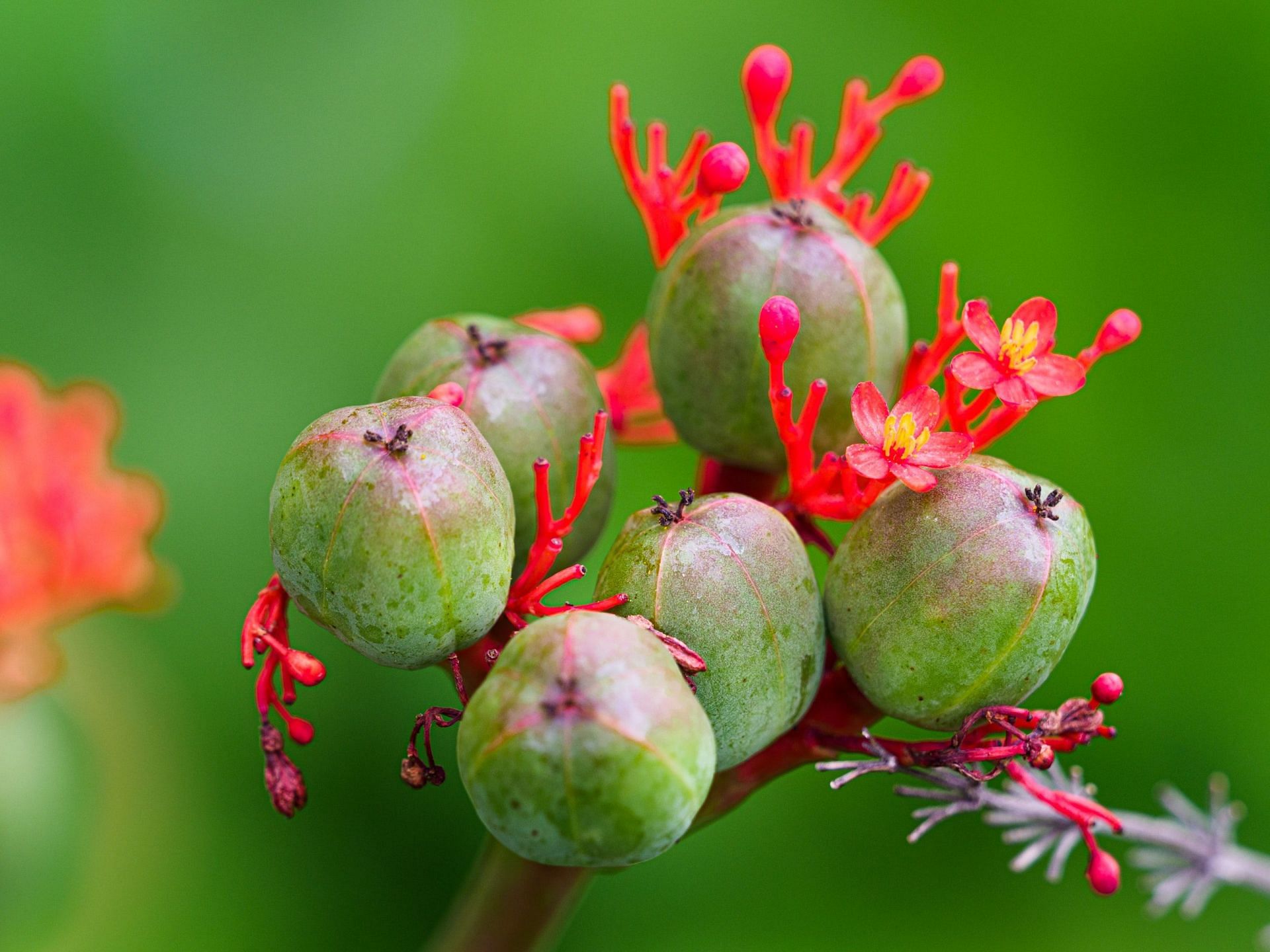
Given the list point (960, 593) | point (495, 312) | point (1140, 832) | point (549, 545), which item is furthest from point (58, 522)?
point (1140, 832)

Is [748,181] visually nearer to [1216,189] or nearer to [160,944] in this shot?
[1216,189]

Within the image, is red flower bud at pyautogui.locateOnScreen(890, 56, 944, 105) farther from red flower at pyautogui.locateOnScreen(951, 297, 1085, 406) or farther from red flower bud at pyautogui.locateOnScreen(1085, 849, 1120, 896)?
red flower bud at pyautogui.locateOnScreen(1085, 849, 1120, 896)

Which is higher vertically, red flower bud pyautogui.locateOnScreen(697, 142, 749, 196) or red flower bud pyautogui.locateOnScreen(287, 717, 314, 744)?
red flower bud pyautogui.locateOnScreen(697, 142, 749, 196)

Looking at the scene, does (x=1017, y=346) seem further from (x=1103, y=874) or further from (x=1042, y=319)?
(x=1103, y=874)

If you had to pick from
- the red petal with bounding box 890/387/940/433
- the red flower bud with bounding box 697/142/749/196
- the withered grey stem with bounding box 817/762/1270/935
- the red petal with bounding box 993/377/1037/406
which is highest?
the red flower bud with bounding box 697/142/749/196

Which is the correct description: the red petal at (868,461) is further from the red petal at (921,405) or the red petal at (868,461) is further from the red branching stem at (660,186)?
the red branching stem at (660,186)

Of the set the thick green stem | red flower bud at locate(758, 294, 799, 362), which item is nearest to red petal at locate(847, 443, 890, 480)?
red flower bud at locate(758, 294, 799, 362)

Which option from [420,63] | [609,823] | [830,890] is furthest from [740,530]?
[420,63]
